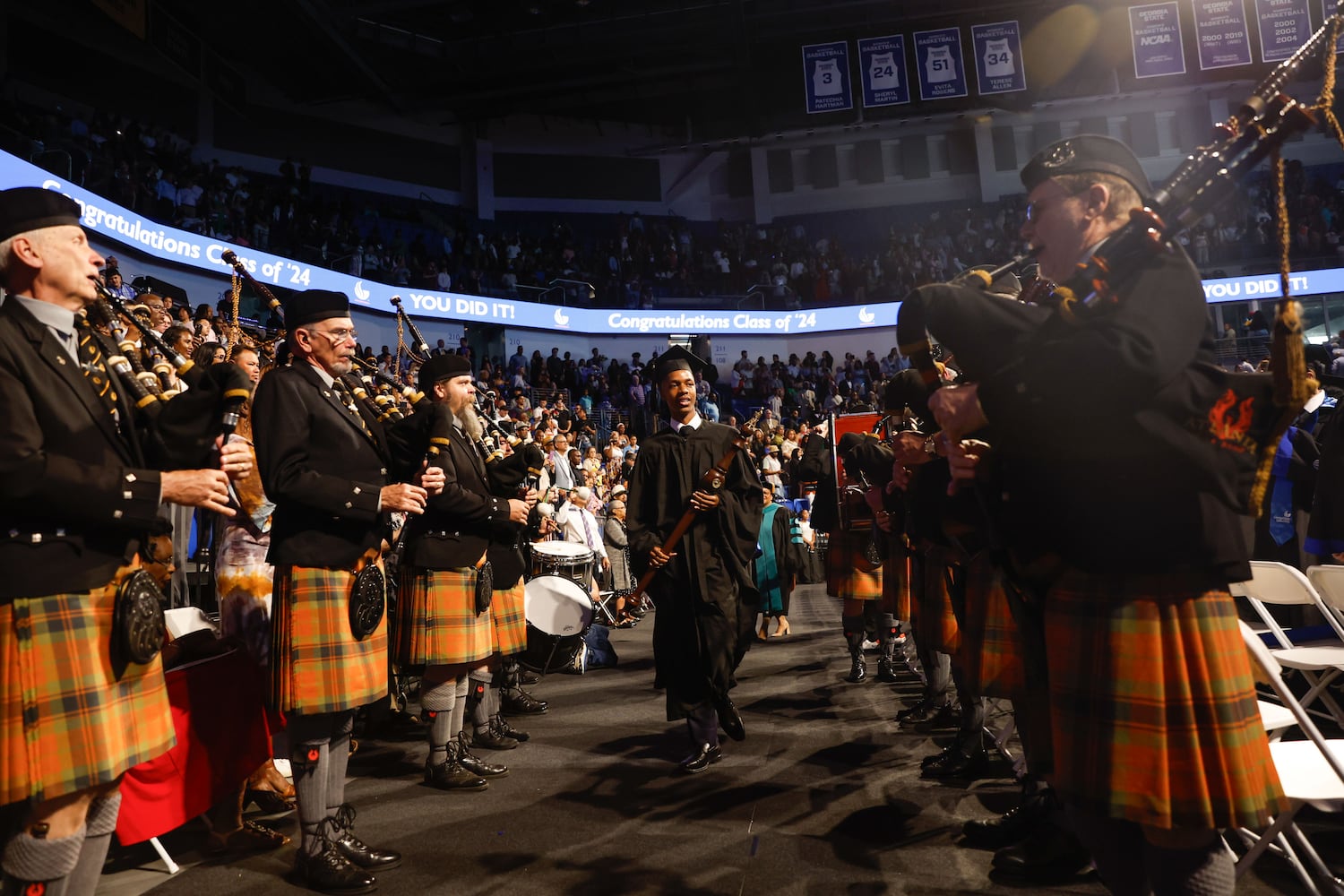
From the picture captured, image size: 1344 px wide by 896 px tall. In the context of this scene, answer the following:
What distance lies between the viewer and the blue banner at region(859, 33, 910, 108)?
2025cm

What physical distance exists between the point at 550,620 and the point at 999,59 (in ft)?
66.3

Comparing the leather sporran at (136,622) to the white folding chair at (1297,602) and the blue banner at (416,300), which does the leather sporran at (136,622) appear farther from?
the blue banner at (416,300)

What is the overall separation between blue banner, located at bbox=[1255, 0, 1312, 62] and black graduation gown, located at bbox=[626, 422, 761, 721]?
2211cm

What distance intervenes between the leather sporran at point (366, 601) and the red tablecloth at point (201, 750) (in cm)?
70

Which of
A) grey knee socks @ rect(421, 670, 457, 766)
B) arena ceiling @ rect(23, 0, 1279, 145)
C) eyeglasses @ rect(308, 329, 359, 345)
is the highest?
arena ceiling @ rect(23, 0, 1279, 145)

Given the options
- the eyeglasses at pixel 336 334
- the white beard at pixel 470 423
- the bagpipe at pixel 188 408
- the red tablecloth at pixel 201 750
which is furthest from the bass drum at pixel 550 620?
the bagpipe at pixel 188 408

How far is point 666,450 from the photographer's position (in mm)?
4406

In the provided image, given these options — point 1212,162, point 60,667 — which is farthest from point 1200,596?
point 60,667

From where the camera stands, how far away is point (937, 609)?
4117 millimetres

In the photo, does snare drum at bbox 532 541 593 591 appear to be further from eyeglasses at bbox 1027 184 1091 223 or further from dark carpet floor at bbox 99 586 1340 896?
eyeglasses at bbox 1027 184 1091 223

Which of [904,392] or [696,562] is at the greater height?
[904,392]

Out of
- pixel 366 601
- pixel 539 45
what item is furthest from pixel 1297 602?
pixel 539 45

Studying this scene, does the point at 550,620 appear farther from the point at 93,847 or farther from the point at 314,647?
the point at 93,847

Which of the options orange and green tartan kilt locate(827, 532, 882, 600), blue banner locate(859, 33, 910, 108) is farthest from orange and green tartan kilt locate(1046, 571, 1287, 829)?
blue banner locate(859, 33, 910, 108)
